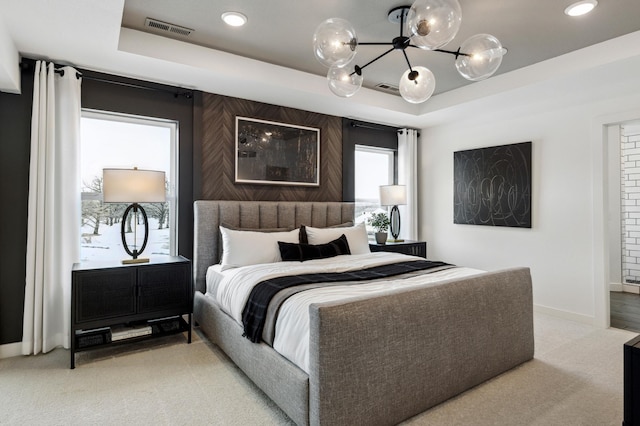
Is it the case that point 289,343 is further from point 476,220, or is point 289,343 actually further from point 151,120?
point 476,220

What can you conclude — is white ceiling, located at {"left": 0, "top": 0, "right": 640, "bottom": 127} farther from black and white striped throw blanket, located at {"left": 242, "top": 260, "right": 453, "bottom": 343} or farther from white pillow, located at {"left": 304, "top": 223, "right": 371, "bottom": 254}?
black and white striped throw blanket, located at {"left": 242, "top": 260, "right": 453, "bottom": 343}

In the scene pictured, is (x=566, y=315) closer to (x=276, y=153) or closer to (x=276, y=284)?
(x=276, y=284)

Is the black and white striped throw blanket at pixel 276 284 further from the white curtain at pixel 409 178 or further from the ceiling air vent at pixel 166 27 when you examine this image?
the white curtain at pixel 409 178

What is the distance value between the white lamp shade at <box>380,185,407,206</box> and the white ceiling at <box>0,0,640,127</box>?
149 cm

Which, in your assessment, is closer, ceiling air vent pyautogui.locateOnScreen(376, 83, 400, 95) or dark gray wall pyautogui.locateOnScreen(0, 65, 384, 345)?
dark gray wall pyautogui.locateOnScreen(0, 65, 384, 345)


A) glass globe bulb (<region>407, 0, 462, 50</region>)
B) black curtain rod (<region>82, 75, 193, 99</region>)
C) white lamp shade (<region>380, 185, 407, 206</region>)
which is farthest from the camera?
white lamp shade (<region>380, 185, 407, 206</region>)

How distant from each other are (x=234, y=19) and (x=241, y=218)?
1.95 m

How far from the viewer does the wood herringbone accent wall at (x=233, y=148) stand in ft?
12.9

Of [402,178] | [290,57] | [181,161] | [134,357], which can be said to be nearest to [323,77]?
[290,57]

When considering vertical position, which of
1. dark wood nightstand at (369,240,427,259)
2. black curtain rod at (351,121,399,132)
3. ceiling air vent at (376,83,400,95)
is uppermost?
ceiling air vent at (376,83,400,95)

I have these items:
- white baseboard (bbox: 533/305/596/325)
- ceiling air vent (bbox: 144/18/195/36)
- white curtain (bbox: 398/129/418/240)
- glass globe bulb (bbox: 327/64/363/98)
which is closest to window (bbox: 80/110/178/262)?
ceiling air vent (bbox: 144/18/195/36)

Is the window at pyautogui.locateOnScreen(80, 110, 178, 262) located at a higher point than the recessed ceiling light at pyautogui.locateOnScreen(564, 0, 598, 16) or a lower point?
lower

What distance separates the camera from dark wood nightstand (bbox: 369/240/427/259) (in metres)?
4.66

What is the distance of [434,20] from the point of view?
1.82 metres
